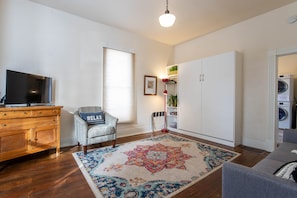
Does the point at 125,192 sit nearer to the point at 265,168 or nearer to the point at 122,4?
the point at 265,168

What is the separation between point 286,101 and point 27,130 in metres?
6.78

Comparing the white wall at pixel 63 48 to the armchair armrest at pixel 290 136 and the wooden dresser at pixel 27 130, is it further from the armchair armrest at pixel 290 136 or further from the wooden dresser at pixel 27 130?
the armchair armrest at pixel 290 136

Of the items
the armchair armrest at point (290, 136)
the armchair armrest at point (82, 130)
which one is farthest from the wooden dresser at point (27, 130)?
the armchair armrest at point (290, 136)

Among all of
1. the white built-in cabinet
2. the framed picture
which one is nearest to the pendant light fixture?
the white built-in cabinet

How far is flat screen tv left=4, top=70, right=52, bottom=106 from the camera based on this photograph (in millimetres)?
2252

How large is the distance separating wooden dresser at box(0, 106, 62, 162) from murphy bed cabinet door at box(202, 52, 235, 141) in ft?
10.5

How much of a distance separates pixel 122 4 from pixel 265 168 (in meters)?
3.21

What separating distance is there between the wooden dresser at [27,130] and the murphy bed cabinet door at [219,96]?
3.21 metres

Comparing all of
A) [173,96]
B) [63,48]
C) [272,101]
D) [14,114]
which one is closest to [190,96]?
[173,96]

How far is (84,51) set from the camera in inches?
132

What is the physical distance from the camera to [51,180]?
1.91 meters

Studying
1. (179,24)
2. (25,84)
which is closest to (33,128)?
(25,84)

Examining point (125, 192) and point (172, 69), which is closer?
point (125, 192)

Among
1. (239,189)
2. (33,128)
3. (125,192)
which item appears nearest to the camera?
(239,189)
